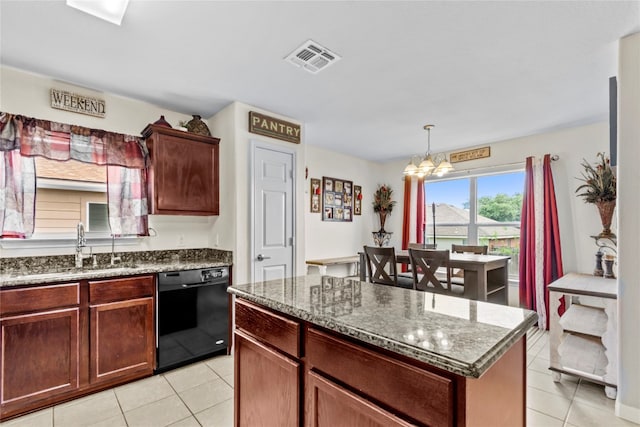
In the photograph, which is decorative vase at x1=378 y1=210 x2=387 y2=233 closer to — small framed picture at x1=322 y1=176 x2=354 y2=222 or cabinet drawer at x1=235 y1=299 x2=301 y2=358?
small framed picture at x1=322 y1=176 x2=354 y2=222

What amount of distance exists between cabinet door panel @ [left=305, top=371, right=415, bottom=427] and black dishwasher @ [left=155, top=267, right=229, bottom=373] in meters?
1.91

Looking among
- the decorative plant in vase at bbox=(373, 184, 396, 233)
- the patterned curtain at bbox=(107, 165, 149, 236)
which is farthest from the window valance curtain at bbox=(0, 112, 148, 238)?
the decorative plant in vase at bbox=(373, 184, 396, 233)

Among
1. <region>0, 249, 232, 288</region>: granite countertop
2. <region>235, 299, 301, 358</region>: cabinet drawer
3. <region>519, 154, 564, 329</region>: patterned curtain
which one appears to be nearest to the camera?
<region>235, 299, 301, 358</region>: cabinet drawer

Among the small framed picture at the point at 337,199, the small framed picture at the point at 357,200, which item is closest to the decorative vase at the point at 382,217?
the small framed picture at the point at 357,200

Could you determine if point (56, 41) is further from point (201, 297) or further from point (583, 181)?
point (583, 181)

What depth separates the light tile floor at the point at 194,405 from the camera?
1.98 m

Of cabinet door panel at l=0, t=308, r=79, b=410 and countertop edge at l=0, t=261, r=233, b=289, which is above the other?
countertop edge at l=0, t=261, r=233, b=289

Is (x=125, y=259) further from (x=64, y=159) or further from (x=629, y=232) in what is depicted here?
(x=629, y=232)

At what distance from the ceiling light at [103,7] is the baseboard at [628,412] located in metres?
3.92

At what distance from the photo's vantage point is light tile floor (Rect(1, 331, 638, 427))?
78.1 inches

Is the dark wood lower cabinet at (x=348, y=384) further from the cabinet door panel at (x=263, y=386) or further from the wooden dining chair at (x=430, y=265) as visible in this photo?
the wooden dining chair at (x=430, y=265)

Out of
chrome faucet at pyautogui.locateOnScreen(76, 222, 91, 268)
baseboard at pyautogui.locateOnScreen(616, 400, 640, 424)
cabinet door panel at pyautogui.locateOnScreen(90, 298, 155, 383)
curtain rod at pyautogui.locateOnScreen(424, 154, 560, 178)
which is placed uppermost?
curtain rod at pyautogui.locateOnScreen(424, 154, 560, 178)

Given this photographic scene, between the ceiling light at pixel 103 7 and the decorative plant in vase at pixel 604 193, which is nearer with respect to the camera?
the ceiling light at pixel 103 7

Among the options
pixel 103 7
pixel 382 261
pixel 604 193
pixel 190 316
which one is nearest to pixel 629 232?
pixel 604 193
